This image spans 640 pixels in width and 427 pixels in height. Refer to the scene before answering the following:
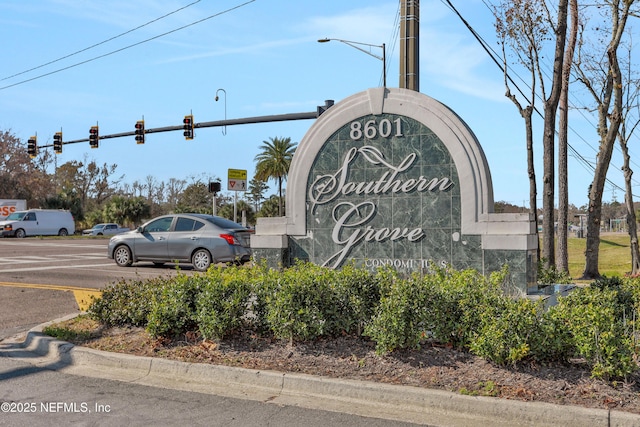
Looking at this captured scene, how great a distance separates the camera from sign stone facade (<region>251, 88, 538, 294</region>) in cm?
891

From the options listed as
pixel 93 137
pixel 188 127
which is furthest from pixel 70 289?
pixel 93 137

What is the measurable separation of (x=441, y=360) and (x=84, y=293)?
28.2 ft

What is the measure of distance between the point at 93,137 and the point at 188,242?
716 inches

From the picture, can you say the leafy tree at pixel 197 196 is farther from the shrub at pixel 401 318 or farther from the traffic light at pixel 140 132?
the shrub at pixel 401 318

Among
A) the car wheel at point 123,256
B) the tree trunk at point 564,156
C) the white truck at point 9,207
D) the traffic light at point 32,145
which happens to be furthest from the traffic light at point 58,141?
the tree trunk at point 564,156

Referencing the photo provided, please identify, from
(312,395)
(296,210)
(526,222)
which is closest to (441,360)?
(312,395)

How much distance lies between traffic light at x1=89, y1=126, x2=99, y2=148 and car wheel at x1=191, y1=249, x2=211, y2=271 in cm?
1824

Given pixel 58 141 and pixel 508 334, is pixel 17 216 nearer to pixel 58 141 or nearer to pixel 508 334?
pixel 58 141

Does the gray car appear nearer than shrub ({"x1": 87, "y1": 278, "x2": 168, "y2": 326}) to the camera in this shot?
No

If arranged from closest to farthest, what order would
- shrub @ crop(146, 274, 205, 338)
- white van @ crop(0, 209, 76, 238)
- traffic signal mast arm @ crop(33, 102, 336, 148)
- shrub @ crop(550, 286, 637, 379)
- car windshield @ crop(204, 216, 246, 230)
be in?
shrub @ crop(550, 286, 637, 379) → shrub @ crop(146, 274, 205, 338) → car windshield @ crop(204, 216, 246, 230) → traffic signal mast arm @ crop(33, 102, 336, 148) → white van @ crop(0, 209, 76, 238)

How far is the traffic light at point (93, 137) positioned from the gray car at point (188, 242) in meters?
15.8

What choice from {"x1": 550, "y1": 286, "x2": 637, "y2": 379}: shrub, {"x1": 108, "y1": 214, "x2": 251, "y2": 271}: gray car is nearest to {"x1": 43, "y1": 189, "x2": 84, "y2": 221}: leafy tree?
{"x1": 108, "y1": 214, "x2": 251, "y2": 271}: gray car

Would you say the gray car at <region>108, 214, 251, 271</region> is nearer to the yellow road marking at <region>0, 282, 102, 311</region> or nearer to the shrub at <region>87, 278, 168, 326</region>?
the yellow road marking at <region>0, 282, 102, 311</region>

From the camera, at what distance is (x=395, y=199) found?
9.45m
